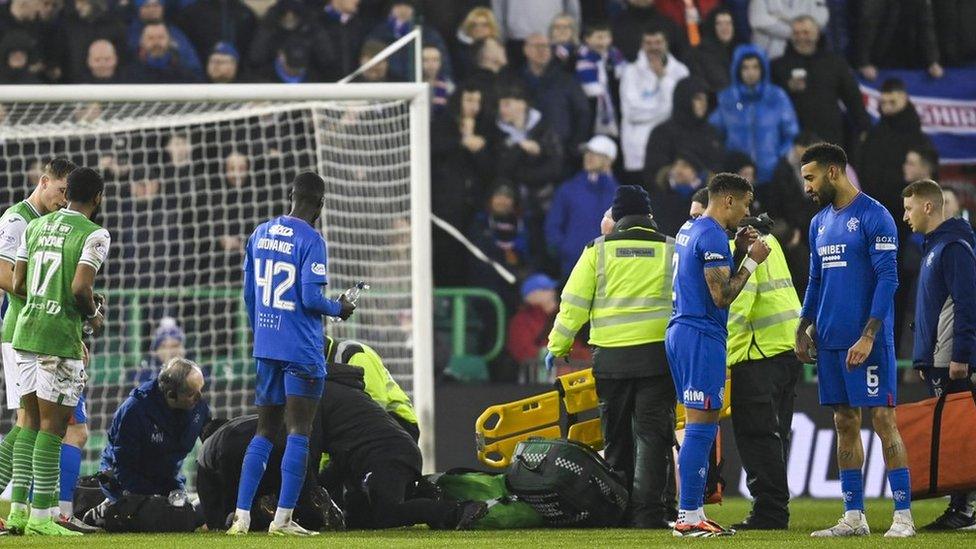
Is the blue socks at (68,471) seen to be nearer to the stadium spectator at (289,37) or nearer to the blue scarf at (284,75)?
the blue scarf at (284,75)

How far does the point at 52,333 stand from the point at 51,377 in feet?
0.75

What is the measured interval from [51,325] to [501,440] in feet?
9.42

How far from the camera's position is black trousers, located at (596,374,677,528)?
30.7 feet

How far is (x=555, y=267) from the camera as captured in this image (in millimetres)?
15188

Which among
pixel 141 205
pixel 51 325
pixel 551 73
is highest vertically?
pixel 551 73

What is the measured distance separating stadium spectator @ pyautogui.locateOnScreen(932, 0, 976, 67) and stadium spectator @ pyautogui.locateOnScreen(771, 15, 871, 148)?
1.45m

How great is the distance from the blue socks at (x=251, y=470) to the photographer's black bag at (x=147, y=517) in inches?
29.2

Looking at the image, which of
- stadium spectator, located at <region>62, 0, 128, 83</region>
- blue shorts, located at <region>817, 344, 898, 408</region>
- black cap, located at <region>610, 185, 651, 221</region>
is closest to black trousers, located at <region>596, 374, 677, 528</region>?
black cap, located at <region>610, 185, 651, 221</region>

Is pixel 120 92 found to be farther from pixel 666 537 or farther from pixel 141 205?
pixel 666 537

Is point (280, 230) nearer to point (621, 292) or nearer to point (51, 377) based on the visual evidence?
point (51, 377)

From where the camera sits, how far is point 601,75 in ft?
51.9

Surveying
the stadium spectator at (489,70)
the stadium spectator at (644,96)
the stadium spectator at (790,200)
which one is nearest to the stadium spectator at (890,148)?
the stadium spectator at (790,200)

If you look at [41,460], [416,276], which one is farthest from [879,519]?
[41,460]

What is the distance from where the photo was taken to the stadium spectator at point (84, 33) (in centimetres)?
1497
